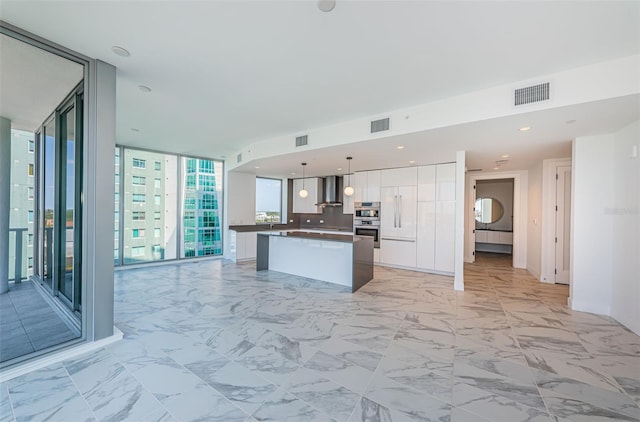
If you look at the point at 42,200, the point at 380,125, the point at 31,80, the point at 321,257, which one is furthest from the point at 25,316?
the point at 380,125

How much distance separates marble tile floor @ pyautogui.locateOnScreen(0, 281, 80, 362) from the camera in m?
2.46

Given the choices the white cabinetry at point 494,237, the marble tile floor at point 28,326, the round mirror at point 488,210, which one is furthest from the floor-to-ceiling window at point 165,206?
the round mirror at point 488,210

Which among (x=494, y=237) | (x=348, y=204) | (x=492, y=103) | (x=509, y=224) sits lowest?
(x=494, y=237)

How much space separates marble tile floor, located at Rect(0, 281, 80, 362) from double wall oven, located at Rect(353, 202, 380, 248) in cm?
552

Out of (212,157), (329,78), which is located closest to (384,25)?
(329,78)

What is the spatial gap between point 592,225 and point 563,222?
1.51 m

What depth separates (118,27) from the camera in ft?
6.73

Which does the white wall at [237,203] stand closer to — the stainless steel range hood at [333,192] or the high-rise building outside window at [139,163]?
the high-rise building outside window at [139,163]

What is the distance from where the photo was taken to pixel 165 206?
6.37m

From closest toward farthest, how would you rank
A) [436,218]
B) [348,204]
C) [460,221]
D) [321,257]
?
[460,221] → [321,257] → [436,218] → [348,204]

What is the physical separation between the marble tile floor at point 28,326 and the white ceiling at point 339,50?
112 inches

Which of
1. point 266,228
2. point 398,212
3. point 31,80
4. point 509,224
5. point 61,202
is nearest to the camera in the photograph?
point 31,80

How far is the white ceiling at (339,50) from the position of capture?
6.13 ft

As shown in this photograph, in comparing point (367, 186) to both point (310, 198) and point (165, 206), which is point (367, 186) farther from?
point (165, 206)
